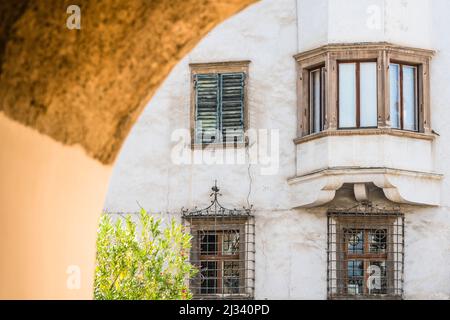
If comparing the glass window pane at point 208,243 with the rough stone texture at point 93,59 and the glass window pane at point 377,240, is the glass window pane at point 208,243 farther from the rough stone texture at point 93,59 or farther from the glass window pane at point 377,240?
the rough stone texture at point 93,59

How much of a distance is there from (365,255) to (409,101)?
266 centimetres

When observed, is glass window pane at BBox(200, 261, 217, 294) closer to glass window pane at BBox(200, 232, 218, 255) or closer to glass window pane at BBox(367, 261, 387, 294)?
glass window pane at BBox(200, 232, 218, 255)

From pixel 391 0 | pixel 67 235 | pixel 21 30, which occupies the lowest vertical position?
pixel 67 235

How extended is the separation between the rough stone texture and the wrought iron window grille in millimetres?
15587

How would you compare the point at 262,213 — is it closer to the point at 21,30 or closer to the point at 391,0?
the point at 391,0

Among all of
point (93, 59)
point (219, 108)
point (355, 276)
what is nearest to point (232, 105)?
point (219, 108)

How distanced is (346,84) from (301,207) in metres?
2.22

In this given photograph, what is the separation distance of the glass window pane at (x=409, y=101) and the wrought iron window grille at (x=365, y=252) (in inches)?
57.5

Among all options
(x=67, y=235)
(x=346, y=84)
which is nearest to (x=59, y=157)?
(x=67, y=235)

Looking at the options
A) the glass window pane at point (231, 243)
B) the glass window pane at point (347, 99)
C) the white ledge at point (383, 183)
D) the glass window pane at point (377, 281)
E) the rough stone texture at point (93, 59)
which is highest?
the glass window pane at point (347, 99)

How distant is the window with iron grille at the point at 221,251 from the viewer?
21.4 meters

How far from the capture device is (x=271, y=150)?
22.0m

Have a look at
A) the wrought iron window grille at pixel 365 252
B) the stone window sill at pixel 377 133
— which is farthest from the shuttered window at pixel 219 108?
the wrought iron window grille at pixel 365 252

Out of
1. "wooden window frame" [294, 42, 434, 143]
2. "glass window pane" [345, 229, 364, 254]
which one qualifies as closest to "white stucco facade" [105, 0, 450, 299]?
"wooden window frame" [294, 42, 434, 143]
